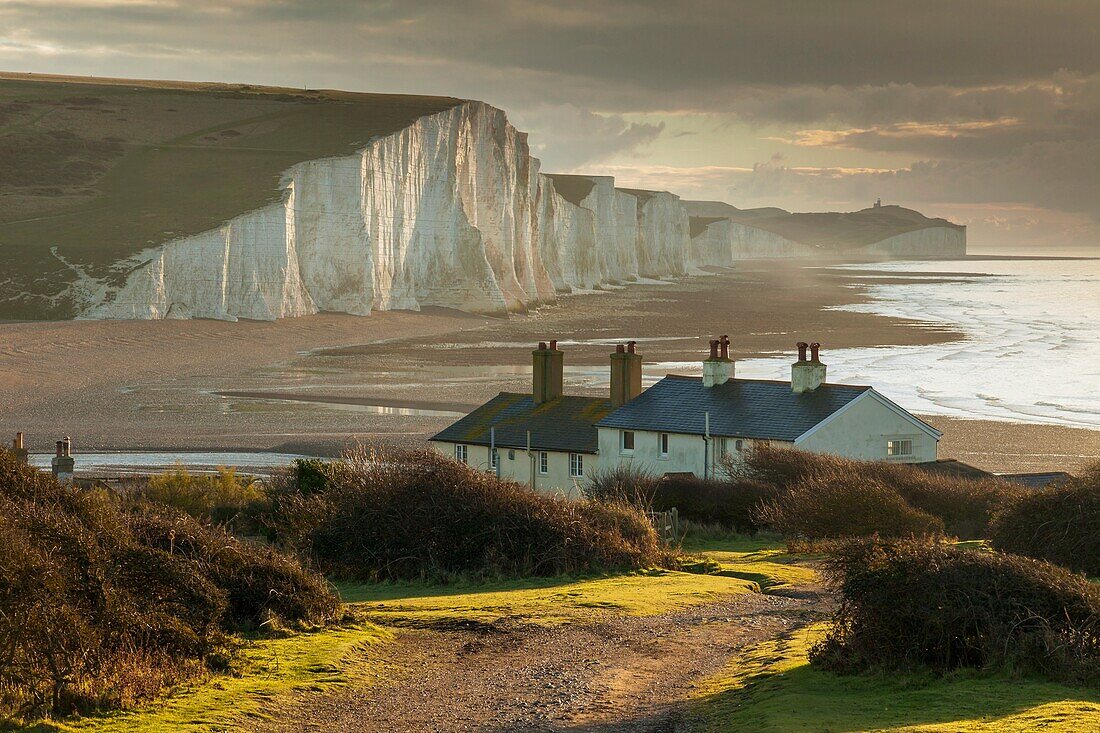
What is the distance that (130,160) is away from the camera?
123 meters

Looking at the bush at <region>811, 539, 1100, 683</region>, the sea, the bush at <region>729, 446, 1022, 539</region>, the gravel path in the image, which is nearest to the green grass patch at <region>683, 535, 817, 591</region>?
the bush at <region>729, 446, 1022, 539</region>

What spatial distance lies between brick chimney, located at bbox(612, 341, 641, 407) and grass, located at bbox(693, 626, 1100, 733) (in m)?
22.1

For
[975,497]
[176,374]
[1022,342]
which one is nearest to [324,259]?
[176,374]

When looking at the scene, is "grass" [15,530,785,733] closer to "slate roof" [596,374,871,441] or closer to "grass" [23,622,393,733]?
"grass" [23,622,393,733]

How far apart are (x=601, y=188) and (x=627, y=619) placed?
177 m

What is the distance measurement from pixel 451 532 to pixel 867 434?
16.8 m

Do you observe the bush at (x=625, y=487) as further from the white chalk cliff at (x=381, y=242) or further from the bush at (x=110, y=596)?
the white chalk cliff at (x=381, y=242)

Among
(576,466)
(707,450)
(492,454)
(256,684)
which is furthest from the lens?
(492,454)

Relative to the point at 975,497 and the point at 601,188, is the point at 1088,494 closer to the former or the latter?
the point at 975,497

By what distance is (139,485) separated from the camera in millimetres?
30703

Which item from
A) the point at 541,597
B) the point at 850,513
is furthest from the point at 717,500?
the point at 541,597

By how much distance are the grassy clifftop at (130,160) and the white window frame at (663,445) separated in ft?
201

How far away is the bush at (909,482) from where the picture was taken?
27.6 meters

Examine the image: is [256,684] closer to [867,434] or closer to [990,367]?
[867,434]
